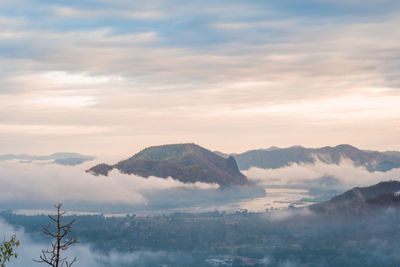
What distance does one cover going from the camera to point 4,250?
6334 cm
